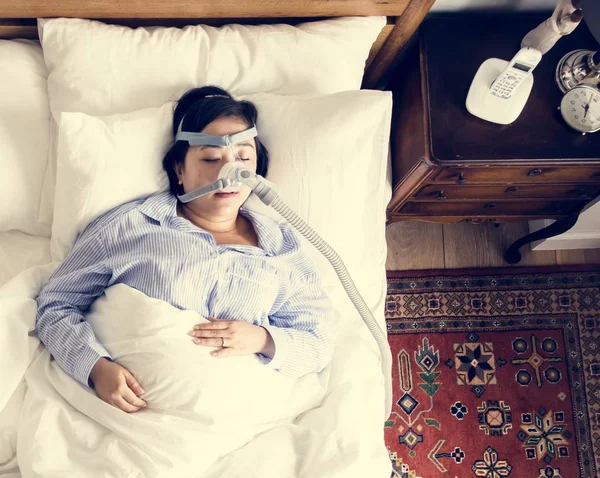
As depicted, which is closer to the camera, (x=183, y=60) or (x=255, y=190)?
(x=255, y=190)

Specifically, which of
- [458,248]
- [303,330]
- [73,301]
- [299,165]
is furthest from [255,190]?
[458,248]

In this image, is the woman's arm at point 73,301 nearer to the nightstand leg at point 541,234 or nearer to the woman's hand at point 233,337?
the woman's hand at point 233,337

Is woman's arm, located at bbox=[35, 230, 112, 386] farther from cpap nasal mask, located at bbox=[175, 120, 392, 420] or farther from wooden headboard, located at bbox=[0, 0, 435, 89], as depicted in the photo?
wooden headboard, located at bbox=[0, 0, 435, 89]

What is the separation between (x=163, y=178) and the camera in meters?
1.46

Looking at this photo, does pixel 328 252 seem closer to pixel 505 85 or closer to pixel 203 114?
pixel 203 114

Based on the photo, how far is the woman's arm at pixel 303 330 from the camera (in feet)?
4.49

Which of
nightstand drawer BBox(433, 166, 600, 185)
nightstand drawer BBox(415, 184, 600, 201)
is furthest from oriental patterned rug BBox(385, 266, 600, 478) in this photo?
nightstand drawer BBox(433, 166, 600, 185)

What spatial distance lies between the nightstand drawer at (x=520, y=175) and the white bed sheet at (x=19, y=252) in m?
0.95

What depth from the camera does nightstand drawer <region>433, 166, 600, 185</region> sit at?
151cm

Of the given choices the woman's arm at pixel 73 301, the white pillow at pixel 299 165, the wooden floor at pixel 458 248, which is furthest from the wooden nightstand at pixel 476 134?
the woman's arm at pixel 73 301

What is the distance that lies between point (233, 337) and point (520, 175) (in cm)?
80

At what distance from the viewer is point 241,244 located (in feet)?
4.83

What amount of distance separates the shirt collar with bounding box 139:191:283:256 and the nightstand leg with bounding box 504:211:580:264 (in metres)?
0.86

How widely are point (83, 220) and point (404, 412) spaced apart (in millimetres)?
1079
